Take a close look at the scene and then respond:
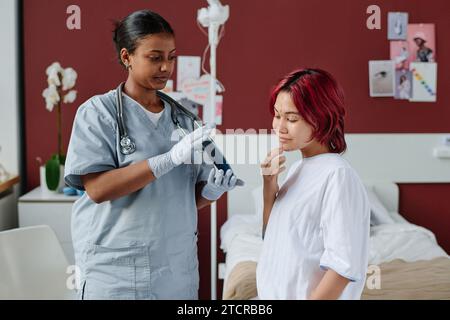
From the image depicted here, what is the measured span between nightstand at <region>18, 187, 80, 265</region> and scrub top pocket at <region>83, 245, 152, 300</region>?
4.43 feet

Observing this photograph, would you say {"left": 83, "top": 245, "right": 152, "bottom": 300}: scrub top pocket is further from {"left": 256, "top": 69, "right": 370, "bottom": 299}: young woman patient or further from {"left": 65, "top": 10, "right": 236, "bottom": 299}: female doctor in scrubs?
{"left": 256, "top": 69, "right": 370, "bottom": 299}: young woman patient

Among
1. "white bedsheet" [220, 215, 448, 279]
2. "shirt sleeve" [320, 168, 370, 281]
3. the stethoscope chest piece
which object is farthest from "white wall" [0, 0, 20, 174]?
"shirt sleeve" [320, 168, 370, 281]

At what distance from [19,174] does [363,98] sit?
1816 millimetres

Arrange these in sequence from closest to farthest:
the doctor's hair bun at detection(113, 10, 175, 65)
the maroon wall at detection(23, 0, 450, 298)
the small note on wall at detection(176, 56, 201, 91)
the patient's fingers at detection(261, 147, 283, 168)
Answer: the patient's fingers at detection(261, 147, 283, 168) < the doctor's hair bun at detection(113, 10, 175, 65) < the maroon wall at detection(23, 0, 450, 298) < the small note on wall at detection(176, 56, 201, 91)

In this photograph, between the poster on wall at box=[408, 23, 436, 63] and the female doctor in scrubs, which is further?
the poster on wall at box=[408, 23, 436, 63]

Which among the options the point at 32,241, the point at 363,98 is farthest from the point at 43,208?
the point at 363,98

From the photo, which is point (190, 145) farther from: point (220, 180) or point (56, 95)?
point (56, 95)

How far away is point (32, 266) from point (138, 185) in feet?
3.15

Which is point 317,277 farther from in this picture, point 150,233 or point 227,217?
point 227,217

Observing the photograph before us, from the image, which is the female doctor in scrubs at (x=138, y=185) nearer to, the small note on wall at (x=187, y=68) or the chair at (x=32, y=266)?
the chair at (x=32, y=266)

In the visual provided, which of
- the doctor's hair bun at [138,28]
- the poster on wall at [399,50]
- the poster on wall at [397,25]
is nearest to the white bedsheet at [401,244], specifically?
the poster on wall at [399,50]

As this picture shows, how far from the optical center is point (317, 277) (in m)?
1.02

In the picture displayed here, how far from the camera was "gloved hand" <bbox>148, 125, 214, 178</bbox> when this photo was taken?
1.14m

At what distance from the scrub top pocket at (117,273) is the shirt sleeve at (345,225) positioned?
19.2 inches
